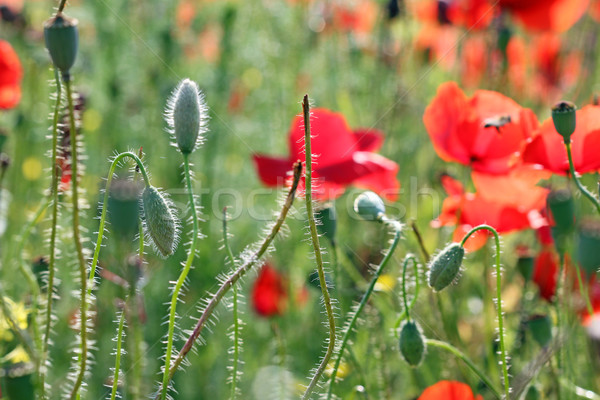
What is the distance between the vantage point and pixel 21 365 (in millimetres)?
735

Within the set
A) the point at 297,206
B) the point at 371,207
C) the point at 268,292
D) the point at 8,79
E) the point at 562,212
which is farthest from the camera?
Answer: the point at 297,206

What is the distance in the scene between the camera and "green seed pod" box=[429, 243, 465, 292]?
701mm

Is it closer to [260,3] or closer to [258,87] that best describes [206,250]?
[260,3]

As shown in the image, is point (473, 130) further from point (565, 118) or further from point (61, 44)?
point (61, 44)

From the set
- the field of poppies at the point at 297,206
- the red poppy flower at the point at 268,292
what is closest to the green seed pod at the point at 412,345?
the field of poppies at the point at 297,206

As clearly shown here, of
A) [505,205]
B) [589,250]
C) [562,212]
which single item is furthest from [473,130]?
[589,250]

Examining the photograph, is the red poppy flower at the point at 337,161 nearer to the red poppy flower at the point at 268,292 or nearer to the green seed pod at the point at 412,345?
the red poppy flower at the point at 268,292

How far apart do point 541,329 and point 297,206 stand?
1.17 m

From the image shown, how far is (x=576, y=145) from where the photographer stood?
944 millimetres

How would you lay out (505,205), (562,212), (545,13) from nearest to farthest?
(562,212), (505,205), (545,13)

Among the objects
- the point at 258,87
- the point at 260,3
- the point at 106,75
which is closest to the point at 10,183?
the point at 106,75

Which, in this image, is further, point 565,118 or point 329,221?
point 329,221

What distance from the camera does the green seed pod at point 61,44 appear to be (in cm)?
61

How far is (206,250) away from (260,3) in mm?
856
